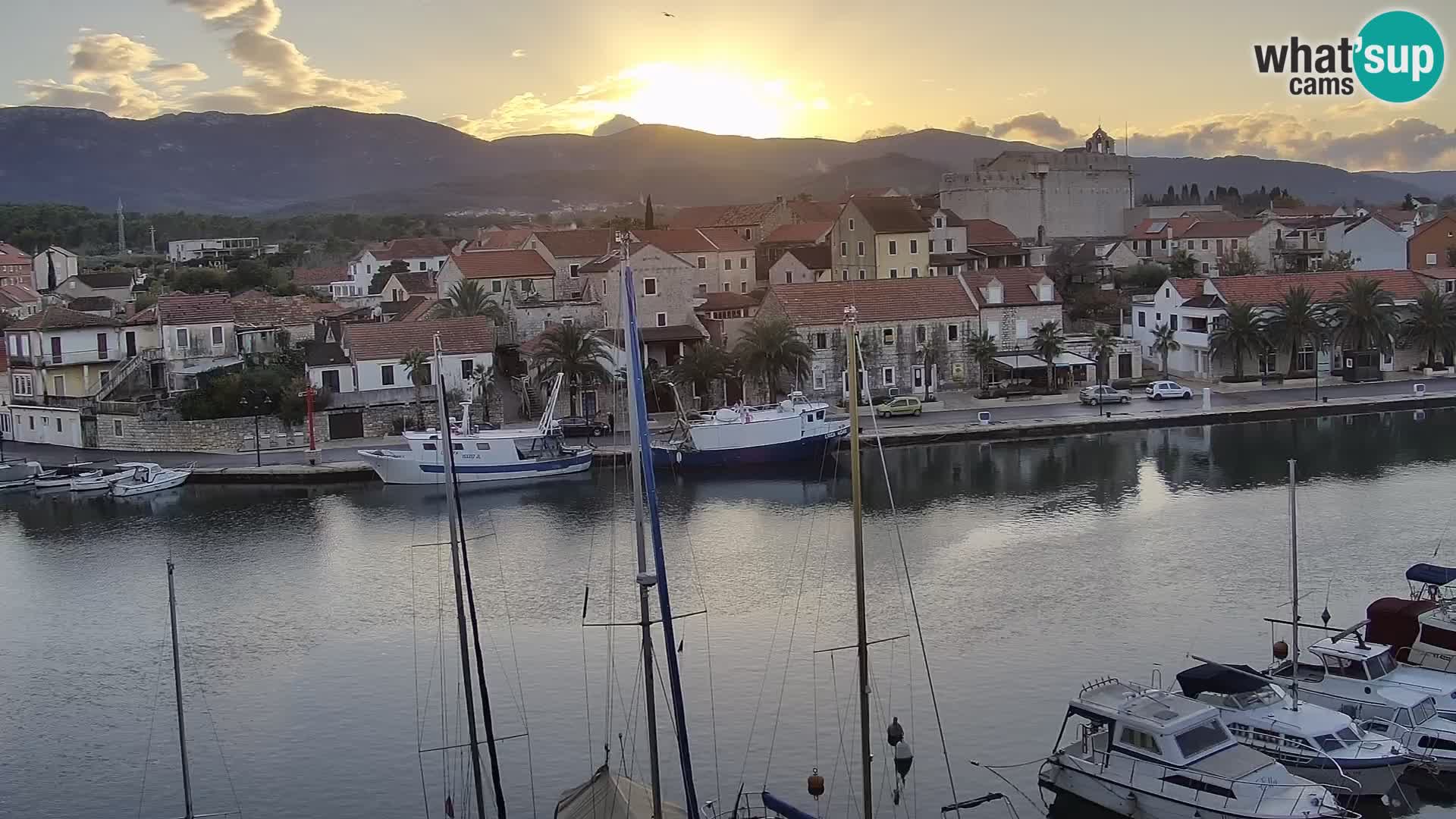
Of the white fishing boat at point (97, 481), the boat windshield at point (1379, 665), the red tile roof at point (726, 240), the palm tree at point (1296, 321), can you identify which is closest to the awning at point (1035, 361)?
the palm tree at point (1296, 321)

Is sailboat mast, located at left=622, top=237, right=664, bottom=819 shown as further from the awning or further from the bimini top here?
the awning

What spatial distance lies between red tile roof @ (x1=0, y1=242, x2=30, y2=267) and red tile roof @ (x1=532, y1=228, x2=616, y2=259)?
127 ft

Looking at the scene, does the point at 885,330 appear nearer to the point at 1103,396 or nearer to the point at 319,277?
the point at 1103,396

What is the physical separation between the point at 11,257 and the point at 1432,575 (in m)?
84.3

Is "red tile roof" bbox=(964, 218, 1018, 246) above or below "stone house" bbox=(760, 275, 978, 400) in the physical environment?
above

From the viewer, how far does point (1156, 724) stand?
17922 mm

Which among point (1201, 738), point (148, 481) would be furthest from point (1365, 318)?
point (148, 481)

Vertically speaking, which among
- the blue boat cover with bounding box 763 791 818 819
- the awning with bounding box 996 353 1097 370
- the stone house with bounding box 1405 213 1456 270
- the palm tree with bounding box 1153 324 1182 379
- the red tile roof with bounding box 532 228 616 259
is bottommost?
the blue boat cover with bounding box 763 791 818 819

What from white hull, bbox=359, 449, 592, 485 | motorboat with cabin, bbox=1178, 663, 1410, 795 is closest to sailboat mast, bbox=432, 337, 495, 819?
motorboat with cabin, bbox=1178, 663, 1410, 795

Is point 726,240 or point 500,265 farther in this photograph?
point 726,240

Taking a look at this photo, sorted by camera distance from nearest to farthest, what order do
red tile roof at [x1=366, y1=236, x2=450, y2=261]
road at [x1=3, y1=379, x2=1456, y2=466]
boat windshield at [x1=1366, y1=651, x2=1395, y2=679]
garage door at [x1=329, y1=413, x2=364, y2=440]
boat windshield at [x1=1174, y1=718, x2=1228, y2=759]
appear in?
boat windshield at [x1=1174, y1=718, x2=1228, y2=759], boat windshield at [x1=1366, y1=651, x2=1395, y2=679], road at [x1=3, y1=379, x2=1456, y2=466], garage door at [x1=329, y1=413, x2=364, y2=440], red tile roof at [x1=366, y1=236, x2=450, y2=261]

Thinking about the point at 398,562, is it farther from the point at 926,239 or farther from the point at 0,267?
the point at 0,267

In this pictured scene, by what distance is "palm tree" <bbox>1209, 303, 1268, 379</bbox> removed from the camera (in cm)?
5053

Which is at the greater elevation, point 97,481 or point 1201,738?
point 97,481
